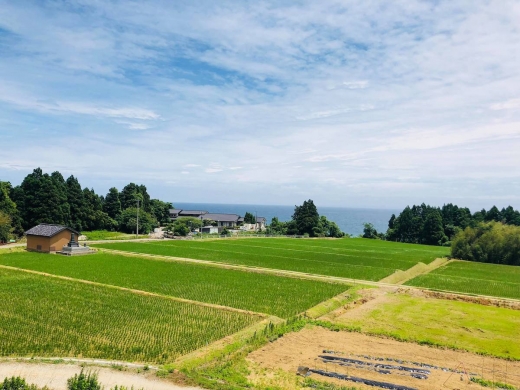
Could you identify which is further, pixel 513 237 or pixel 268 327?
pixel 513 237

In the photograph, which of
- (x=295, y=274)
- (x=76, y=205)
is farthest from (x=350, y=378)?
(x=76, y=205)

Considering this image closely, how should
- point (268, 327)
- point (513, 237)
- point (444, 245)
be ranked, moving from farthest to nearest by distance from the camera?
point (444, 245) → point (513, 237) → point (268, 327)

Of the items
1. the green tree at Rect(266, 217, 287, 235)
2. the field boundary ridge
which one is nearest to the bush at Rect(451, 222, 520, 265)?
the green tree at Rect(266, 217, 287, 235)

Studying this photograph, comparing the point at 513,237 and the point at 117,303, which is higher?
the point at 513,237

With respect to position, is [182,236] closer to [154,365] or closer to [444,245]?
[444,245]

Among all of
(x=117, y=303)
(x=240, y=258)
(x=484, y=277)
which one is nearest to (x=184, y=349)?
(x=117, y=303)

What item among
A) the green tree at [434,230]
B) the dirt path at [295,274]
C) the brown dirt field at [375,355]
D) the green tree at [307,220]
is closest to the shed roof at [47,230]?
the dirt path at [295,274]

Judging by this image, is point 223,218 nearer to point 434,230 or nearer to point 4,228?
point 434,230
